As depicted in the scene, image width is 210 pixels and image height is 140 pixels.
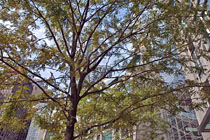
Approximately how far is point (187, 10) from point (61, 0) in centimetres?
307

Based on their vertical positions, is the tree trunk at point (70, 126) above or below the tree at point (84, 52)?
below

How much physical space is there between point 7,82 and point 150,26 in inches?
148

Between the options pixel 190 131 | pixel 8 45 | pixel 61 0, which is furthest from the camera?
pixel 190 131

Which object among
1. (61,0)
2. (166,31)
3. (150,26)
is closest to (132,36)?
(150,26)

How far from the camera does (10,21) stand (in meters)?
3.81

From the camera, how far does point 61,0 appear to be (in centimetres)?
341

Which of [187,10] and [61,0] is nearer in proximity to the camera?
[61,0]

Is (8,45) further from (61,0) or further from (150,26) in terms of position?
(150,26)

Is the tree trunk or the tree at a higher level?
the tree

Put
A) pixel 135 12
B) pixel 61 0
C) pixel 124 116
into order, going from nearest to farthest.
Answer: pixel 61 0 < pixel 124 116 < pixel 135 12

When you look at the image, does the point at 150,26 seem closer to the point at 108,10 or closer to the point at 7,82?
the point at 108,10

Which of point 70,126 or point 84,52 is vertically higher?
point 84,52

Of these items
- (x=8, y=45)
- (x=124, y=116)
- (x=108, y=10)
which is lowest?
(x=124, y=116)

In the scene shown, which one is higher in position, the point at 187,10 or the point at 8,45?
→ the point at 187,10
